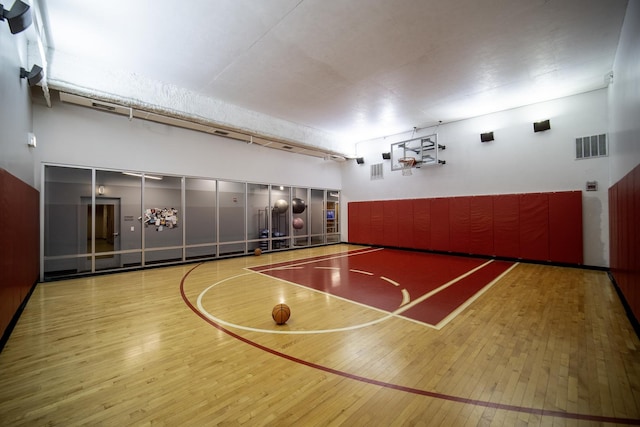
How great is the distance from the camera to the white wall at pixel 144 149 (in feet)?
21.8

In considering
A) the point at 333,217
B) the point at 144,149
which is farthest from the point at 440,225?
the point at 144,149

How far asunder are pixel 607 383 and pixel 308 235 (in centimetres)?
1056

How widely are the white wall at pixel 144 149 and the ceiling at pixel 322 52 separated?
1.53m

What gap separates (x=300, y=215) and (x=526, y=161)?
873cm

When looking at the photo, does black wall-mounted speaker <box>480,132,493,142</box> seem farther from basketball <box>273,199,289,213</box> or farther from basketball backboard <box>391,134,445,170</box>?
basketball <box>273,199,289,213</box>

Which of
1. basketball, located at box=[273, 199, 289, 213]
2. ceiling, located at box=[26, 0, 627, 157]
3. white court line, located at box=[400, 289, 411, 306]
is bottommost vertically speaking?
white court line, located at box=[400, 289, 411, 306]

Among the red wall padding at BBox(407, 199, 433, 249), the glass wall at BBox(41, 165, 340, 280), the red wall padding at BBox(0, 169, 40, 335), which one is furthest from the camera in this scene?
the red wall padding at BBox(407, 199, 433, 249)

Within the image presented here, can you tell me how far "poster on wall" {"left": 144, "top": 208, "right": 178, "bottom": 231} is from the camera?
820cm

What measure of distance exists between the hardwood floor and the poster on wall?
354 centimetres

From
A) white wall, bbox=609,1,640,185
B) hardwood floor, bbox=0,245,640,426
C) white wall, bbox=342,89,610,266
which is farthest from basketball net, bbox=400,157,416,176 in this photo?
hardwood floor, bbox=0,245,640,426

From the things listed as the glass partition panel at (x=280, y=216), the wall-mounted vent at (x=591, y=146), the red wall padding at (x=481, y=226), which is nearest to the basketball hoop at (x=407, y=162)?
the red wall padding at (x=481, y=226)

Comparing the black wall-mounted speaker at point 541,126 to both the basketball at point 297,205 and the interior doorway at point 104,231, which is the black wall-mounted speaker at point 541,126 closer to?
the basketball at point 297,205

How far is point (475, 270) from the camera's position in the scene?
7520 mm

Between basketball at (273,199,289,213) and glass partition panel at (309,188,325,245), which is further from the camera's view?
glass partition panel at (309,188,325,245)
